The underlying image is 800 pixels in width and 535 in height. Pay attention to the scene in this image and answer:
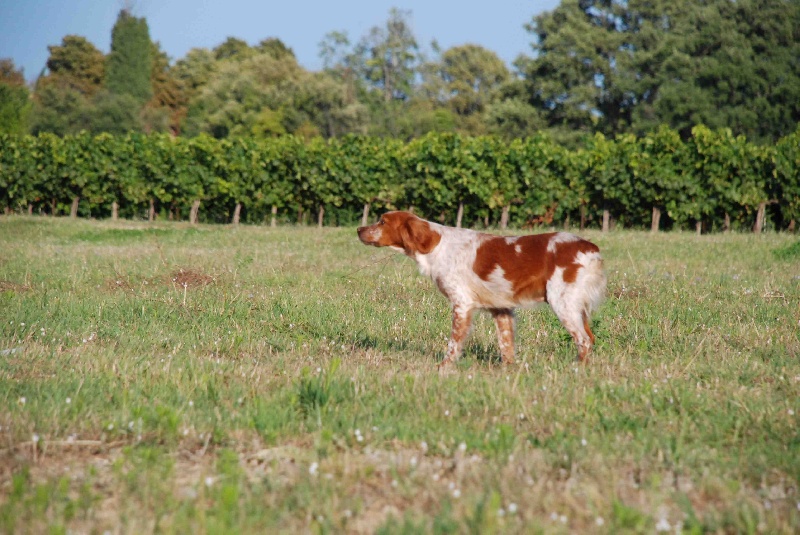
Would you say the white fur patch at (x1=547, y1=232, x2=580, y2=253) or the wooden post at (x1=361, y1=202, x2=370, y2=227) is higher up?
the wooden post at (x1=361, y1=202, x2=370, y2=227)

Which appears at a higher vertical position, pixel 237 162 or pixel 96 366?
pixel 237 162

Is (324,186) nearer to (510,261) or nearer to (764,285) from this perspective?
(764,285)

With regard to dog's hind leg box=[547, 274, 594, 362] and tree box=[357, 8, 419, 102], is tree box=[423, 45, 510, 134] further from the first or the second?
dog's hind leg box=[547, 274, 594, 362]

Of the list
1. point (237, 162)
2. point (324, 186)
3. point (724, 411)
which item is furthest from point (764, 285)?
point (237, 162)

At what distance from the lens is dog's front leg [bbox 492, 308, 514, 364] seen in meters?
7.17

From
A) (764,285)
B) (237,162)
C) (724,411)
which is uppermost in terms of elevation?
(237,162)

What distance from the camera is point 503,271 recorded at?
6.97 metres

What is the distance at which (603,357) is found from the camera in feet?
22.8

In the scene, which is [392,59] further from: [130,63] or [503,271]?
[503,271]

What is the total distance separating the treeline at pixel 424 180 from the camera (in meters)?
26.2

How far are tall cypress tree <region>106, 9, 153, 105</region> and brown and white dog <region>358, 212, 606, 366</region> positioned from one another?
6458cm

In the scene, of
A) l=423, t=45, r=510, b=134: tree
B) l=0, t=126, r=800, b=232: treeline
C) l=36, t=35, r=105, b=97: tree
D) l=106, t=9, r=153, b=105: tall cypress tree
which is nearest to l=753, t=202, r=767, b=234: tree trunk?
l=0, t=126, r=800, b=232: treeline

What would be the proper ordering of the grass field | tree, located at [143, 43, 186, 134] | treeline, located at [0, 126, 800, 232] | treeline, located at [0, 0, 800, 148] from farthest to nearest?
tree, located at [143, 43, 186, 134], treeline, located at [0, 0, 800, 148], treeline, located at [0, 126, 800, 232], the grass field

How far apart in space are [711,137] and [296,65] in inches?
1665
